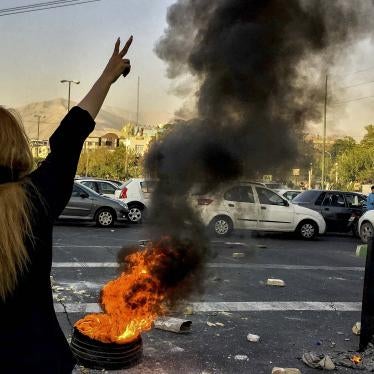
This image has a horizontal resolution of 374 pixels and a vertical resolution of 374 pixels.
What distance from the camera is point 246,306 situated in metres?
6.73

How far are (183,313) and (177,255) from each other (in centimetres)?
99

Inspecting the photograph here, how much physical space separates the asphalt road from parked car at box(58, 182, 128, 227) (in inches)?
142

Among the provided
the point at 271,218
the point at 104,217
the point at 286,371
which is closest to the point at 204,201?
the point at 286,371

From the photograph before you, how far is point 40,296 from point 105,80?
93cm

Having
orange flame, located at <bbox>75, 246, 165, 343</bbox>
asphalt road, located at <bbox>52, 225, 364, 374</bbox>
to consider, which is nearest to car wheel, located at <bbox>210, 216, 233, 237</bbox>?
asphalt road, located at <bbox>52, 225, 364, 374</bbox>

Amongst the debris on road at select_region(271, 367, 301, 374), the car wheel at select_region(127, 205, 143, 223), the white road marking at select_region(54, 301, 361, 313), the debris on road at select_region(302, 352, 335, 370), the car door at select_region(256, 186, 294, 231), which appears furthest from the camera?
the car wheel at select_region(127, 205, 143, 223)

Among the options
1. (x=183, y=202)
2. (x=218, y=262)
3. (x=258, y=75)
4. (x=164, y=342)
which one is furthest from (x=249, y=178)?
(x=218, y=262)

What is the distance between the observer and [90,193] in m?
16.1

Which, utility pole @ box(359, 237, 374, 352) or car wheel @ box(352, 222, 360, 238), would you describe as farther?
car wheel @ box(352, 222, 360, 238)

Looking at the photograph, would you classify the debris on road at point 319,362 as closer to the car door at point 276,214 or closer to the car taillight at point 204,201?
the car taillight at point 204,201

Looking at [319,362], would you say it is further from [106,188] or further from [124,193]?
[106,188]

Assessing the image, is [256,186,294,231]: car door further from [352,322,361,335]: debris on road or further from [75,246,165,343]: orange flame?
[75,246,165,343]: orange flame

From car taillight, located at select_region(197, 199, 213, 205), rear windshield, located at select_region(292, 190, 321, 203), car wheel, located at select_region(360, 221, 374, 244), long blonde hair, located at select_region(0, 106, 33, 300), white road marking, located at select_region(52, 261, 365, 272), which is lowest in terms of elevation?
white road marking, located at select_region(52, 261, 365, 272)

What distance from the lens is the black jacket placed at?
1573 mm
